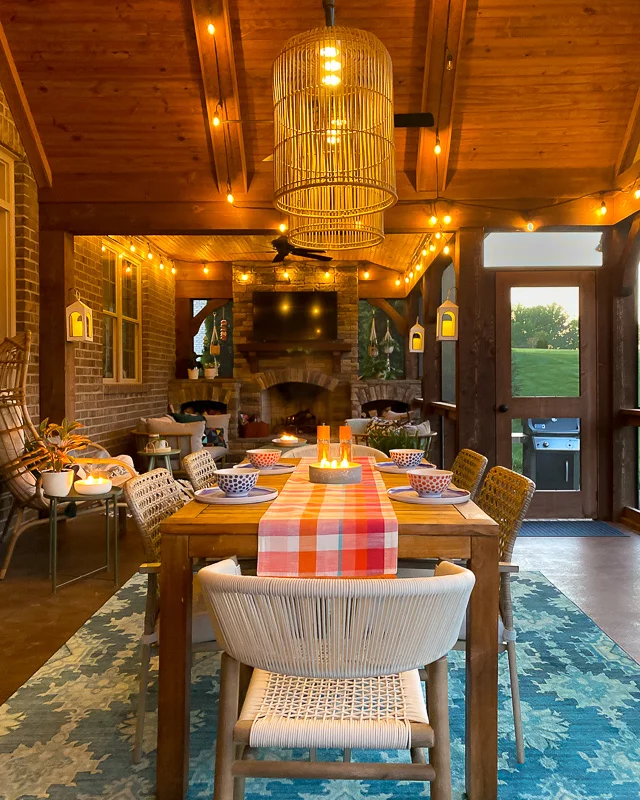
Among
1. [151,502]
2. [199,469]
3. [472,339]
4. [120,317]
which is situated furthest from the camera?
[120,317]

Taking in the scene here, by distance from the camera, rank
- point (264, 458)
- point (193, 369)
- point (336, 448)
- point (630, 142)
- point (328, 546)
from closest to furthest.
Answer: point (328, 546)
point (264, 458)
point (336, 448)
point (630, 142)
point (193, 369)

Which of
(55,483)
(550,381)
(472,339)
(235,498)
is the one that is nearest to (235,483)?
(235,498)

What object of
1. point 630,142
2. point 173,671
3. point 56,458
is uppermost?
point 630,142

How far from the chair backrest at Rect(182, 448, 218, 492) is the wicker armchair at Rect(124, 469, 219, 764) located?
52cm

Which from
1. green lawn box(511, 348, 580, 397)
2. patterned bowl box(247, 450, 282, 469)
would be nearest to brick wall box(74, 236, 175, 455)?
patterned bowl box(247, 450, 282, 469)

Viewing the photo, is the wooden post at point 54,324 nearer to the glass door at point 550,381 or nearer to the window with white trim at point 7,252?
the window with white trim at point 7,252

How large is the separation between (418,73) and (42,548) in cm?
437

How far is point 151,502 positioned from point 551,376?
4312 mm

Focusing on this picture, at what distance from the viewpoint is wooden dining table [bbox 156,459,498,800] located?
1.75 m

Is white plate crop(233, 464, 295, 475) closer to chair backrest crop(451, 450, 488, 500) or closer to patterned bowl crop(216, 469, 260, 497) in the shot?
patterned bowl crop(216, 469, 260, 497)

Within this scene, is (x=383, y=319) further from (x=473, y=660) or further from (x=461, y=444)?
(x=473, y=660)

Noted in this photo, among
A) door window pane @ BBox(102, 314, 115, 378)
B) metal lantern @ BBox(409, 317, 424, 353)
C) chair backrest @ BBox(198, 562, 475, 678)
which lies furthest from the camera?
door window pane @ BBox(102, 314, 115, 378)

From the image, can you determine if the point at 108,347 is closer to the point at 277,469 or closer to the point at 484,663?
the point at 277,469

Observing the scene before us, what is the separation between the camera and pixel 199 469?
299 cm
